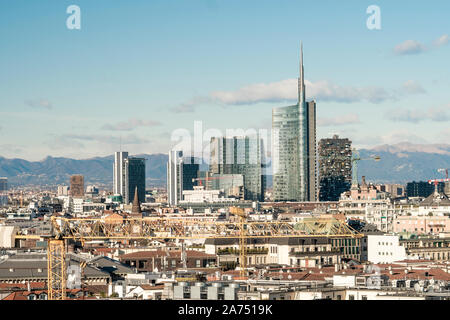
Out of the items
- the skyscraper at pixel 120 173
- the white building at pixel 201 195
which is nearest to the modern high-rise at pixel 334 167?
the white building at pixel 201 195

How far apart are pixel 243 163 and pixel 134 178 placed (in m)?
21.3

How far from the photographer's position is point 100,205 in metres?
138

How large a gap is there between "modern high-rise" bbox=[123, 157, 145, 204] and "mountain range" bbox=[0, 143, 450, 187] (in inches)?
91.2

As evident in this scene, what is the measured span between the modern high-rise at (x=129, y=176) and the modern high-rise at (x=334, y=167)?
27387 millimetres

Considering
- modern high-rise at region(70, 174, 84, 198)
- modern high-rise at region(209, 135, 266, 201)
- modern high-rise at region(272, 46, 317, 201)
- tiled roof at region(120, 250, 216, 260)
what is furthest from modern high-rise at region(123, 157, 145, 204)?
tiled roof at region(120, 250, 216, 260)

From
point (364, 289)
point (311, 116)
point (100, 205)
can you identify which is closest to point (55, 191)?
point (100, 205)

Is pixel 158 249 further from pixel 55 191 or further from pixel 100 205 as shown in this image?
pixel 55 191

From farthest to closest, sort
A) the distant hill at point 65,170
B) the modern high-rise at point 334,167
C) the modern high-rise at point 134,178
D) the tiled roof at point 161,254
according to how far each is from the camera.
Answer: the modern high-rise at point 134,178
the modern high-rise at point 334,167
the distant hill at point 65,170
the tiled roof at point 161,254

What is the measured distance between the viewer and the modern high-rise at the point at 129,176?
6225 inches

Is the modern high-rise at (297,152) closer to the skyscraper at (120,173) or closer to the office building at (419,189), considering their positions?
the office building at (419,189)

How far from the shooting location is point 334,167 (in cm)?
15200

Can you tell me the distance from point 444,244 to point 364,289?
116 feet

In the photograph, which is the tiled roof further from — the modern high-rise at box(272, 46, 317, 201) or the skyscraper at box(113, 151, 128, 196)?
the skyscraper at box(113, 151, 128, 196)

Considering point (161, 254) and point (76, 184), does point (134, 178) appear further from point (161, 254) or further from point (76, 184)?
point (161, 254)
